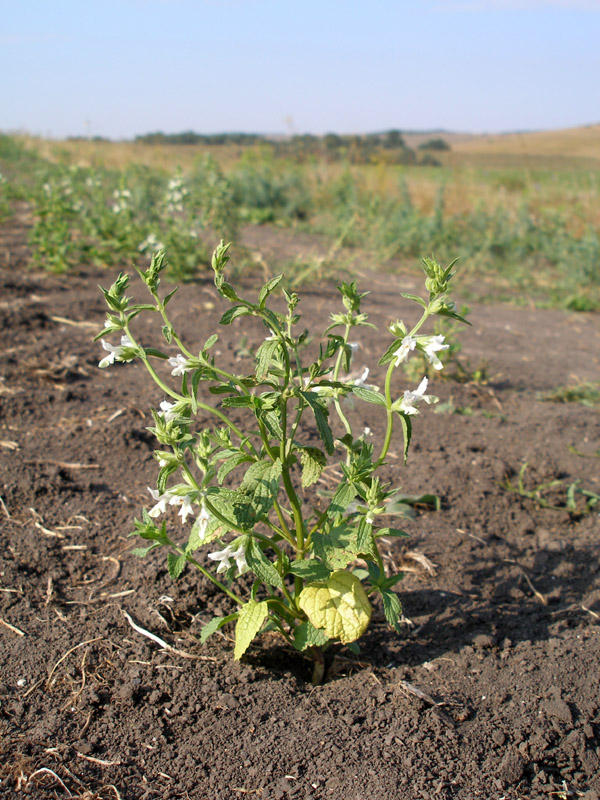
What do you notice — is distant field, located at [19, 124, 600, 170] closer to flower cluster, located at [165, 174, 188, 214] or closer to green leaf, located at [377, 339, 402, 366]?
flower cluster, located at [165, 174, 188, 214]

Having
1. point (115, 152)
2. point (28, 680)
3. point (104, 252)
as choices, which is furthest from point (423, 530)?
point (115, 152)

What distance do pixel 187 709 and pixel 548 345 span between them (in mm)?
5013

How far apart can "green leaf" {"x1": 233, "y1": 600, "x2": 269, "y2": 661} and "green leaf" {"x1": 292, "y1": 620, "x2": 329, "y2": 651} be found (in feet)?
0.51

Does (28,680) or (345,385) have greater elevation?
(345,385)

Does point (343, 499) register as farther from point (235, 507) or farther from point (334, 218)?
point (334, 218)

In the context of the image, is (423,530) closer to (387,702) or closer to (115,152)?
(387,702)

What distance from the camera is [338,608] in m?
2.00

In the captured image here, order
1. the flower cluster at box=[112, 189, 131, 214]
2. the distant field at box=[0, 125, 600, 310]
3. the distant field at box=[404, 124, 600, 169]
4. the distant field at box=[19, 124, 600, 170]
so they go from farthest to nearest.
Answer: the distant field at box=[404, 124, 600, 169], the distant field at box=[19, 124, 600, 170], the flower cluster at box=[112, 189, 131, 214], the distant field at box=[0, 125, 600, 310]

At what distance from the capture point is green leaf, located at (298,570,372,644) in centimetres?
198

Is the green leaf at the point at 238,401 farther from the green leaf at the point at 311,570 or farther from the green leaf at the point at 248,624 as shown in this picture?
the green leaf at the point at 248,624

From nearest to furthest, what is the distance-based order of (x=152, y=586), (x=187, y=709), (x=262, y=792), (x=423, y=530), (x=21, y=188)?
(x=262, y=792)
(x=187, y=709)
(x=152, y=586)
(x=423, y=530)
(x=21, y=188)

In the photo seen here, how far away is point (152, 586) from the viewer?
97.7 inches

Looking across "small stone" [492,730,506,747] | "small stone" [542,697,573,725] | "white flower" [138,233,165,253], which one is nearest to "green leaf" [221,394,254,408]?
"small stone" [492,730,506,747]

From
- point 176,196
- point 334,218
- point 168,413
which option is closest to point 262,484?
point 168,413
